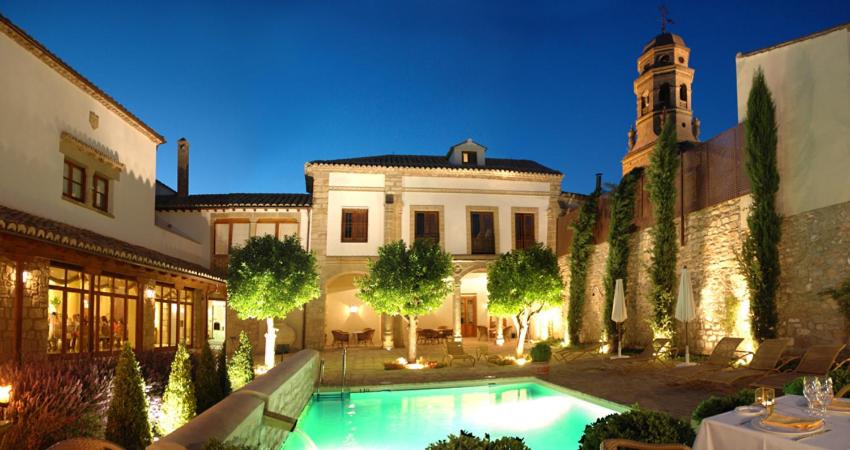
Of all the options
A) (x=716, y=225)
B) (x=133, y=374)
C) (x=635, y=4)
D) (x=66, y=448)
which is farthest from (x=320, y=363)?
(x=635, y=4)

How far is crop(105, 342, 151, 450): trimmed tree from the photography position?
17.6 ft

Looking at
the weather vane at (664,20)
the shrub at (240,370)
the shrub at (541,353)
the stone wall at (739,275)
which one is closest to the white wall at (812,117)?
the stone wall at (739,275)

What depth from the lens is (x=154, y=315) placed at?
14.2 m

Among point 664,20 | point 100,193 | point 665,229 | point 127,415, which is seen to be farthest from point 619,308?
point 664,20

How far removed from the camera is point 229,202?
21344 millimetres

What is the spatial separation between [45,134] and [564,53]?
3268 inches

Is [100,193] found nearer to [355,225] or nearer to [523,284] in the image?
[355,225]

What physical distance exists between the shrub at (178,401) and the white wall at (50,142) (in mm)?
5916

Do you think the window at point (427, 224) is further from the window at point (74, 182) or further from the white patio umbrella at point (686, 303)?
the window at point (74, 182)

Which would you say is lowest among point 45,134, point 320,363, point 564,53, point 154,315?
point 320,363

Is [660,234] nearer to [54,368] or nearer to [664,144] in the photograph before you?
[664,144]

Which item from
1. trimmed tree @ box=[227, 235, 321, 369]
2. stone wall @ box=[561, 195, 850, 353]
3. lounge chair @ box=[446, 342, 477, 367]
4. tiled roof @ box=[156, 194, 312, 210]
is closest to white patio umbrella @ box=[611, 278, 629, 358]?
stone wall @ box=[561, 195, 850, 353]

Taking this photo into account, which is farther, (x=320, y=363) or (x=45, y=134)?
(x=320, y=363)

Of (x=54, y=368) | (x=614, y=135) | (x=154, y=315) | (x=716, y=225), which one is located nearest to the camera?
(x=54, y=368)
